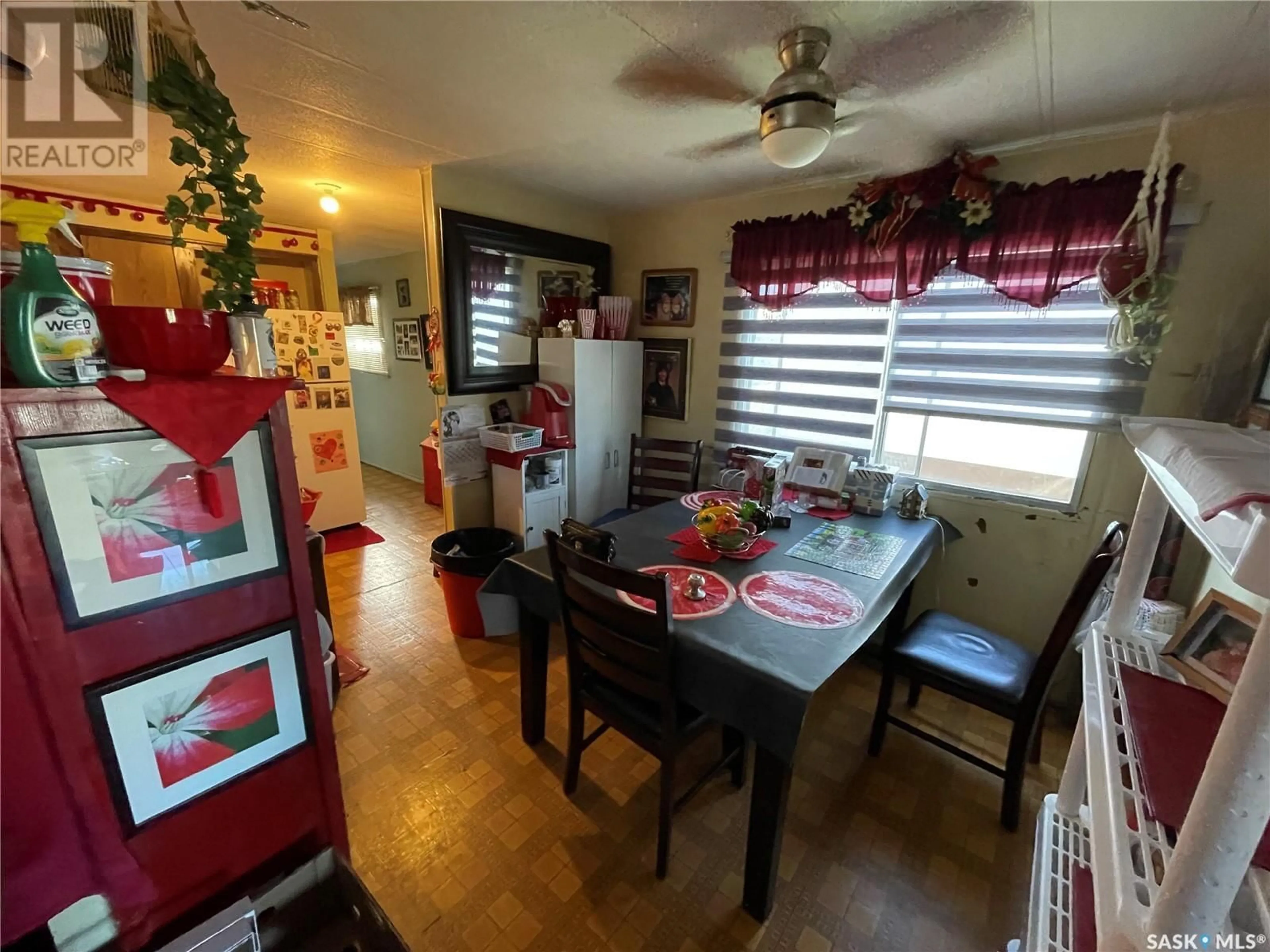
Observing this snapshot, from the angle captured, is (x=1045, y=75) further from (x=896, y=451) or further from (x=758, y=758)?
(x=758, y=758)

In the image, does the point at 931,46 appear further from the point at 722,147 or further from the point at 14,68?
the point at 14,68

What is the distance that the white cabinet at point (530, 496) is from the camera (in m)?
2.71

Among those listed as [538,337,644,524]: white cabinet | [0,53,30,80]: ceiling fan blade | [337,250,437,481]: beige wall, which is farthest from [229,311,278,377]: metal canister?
[337,250,437,481]: beige wall

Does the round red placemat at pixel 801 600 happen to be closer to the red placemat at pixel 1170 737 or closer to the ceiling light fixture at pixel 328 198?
the red placemat at pixel 1170 737

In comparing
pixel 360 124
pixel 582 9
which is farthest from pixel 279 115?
pixel 582 9

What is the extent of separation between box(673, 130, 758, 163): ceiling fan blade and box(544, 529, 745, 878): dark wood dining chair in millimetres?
1694

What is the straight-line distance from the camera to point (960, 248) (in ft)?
6.72

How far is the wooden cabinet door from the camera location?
2.90 meters

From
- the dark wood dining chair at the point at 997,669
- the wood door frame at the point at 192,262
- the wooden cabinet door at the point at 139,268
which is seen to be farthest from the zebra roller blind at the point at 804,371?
the wooden cabinet door at the point at 139,268

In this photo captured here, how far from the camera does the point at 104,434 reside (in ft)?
2.71

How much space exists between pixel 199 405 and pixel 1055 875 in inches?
70.6

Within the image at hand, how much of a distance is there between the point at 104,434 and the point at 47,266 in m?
0.26

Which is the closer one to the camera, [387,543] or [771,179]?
[771,179]

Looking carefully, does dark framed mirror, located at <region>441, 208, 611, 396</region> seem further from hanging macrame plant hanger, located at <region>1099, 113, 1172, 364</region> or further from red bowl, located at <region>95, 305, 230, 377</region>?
hanging macrame plant hanger, located at <region>1099, 113, 1172, 364</region>
